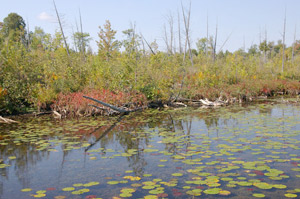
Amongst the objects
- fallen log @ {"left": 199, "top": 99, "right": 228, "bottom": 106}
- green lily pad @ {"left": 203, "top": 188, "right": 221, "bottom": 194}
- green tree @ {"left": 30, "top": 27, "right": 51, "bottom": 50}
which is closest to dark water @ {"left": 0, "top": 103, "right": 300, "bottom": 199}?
green lily pad @ {"left": 203, "top": 188, "right": 221, "bottom": 194}

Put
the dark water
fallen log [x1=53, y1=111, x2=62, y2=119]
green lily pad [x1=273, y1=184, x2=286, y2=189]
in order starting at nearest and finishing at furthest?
green lily pad [x1=273, y1=184, x2=286, y2=189]
the dark water
fallen log [x1=53, y1=111, x2=62, y2=119]

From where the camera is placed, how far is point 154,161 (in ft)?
16.9

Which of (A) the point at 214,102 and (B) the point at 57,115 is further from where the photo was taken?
(A) the point at 214,102

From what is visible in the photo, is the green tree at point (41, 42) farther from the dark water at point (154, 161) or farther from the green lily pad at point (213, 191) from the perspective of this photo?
the green lily pad at point (213, 191)

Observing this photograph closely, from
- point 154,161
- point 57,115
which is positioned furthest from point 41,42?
point 154,161

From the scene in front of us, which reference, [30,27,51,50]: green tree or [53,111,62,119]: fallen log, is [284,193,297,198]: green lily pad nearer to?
[53,111,62,119]: fallen log

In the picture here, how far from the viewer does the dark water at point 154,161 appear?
151 inches

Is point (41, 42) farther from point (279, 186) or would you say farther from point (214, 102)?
point (279, 186)

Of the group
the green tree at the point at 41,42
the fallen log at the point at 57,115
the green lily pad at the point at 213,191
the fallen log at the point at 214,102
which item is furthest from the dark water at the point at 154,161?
the green tree at the point at 41,42

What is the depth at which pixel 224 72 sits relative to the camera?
1923 cm

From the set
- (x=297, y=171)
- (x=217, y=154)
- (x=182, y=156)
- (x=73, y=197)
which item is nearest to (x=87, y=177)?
(x=73, y=197)

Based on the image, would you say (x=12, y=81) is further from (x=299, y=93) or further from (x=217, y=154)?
(x=299, y=93)

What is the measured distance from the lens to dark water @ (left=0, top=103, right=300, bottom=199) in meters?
3.83

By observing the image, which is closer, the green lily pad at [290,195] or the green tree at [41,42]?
the green lily pad at [290,195]
